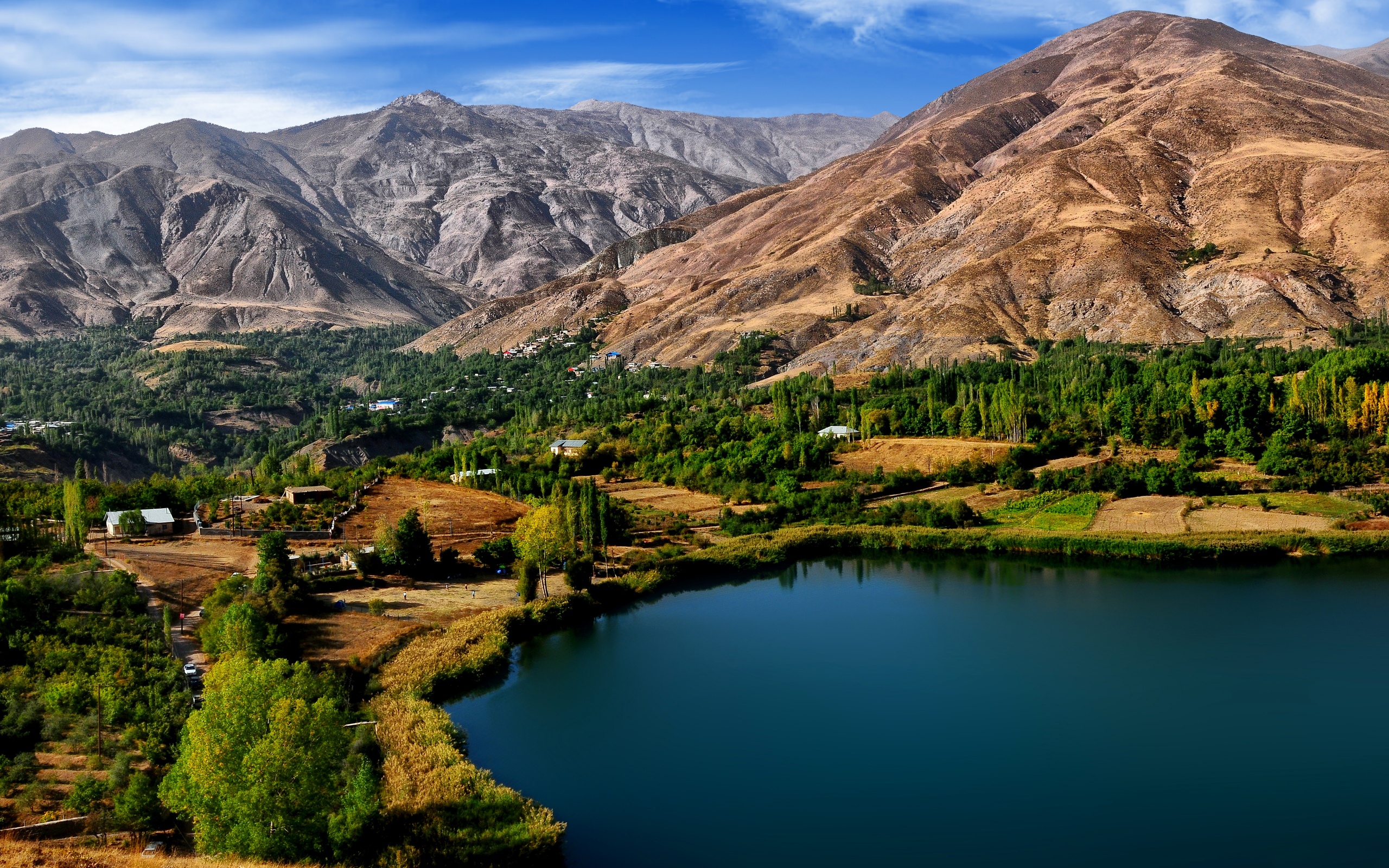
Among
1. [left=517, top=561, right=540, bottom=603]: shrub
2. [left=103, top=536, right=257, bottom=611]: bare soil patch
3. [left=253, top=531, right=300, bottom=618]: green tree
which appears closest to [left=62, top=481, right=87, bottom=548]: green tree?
[left=103, top=536, right=257, bottom=611]: bare soil patch

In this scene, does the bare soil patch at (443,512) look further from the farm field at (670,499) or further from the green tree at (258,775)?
the green tree at (258,775)

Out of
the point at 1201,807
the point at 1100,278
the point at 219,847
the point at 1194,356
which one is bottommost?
the point at 1201,807

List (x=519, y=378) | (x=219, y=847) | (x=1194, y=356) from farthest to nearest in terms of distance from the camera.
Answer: (x=519, y=378)
(x=1194, y=356)
(x=219, y=847)

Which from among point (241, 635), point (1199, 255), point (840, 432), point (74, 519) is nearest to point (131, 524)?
point (74, 519)

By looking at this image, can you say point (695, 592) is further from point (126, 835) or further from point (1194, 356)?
point (1194, 356)

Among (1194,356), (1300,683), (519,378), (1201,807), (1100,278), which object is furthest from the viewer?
(519,378)

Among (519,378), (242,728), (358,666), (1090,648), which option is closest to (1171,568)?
(1090,648)

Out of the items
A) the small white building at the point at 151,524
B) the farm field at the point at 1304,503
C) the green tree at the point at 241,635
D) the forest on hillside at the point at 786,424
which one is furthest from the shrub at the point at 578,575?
the farm field at the point at 1304,503

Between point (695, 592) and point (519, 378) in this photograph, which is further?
point (519, 378)
